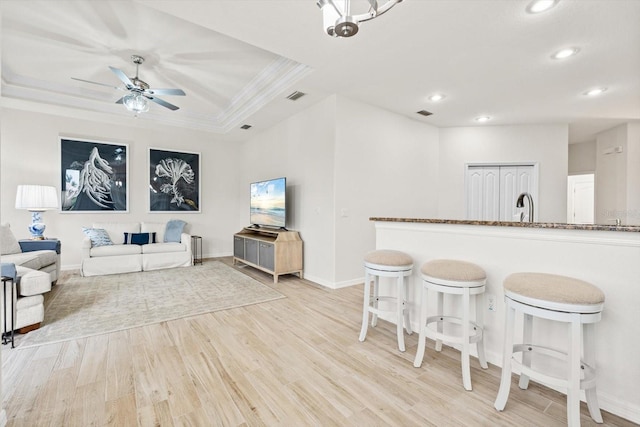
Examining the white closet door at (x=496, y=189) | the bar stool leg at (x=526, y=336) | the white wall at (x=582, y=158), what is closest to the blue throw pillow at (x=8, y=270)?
the bar stool leg at (x=526, y=336)

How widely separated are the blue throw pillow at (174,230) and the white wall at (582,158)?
342 inches

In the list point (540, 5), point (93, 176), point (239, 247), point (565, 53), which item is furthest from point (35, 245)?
point (565, 53)

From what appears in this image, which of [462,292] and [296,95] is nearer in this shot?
[462,292]

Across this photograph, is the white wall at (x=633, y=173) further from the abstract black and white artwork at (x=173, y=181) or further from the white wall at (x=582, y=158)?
the abstract black and white artwork at (x=173, y=181)

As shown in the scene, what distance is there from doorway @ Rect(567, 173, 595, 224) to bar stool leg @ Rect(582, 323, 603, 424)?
5743 millimetres

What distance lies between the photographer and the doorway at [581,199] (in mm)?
5973

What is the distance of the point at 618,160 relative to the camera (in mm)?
5113

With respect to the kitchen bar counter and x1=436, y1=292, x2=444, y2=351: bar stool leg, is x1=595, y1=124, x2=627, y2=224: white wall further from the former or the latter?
x1=436, y1=292, x2=444, y2=351: bar stool leg

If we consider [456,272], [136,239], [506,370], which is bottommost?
[506,370]

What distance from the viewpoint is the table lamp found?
13.6ft

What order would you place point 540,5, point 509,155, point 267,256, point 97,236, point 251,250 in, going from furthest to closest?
point 509,155 → point 251,250 → point 97,236 → point 267,256 → point 540,5

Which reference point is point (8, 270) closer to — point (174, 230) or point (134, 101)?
point (134, 101)

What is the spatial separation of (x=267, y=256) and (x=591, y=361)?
384cm

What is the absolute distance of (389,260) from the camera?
2387mm
